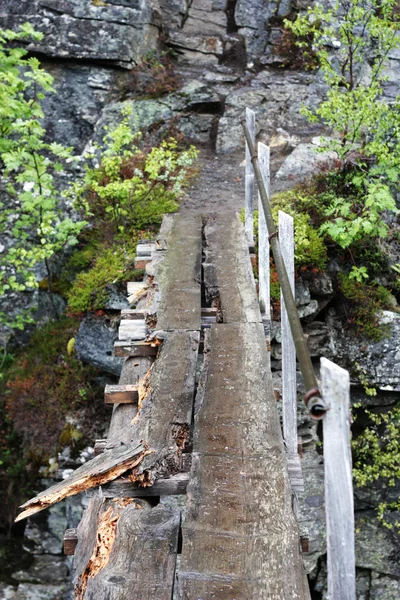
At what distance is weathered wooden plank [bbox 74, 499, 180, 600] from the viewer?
253 centimetres

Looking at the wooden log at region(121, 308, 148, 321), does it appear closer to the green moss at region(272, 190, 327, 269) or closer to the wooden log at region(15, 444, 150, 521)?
the wooden log at region(15, 444, 150, 521)

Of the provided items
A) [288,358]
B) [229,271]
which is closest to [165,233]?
[229,271]

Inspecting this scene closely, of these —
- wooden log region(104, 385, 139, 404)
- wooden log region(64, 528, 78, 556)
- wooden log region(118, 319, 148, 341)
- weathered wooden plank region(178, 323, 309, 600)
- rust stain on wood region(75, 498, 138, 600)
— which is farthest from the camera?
wooden log region(118, 319, 148, 341)

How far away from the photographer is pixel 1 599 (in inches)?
338

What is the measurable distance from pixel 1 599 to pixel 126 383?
19.9 ft

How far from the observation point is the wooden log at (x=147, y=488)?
3143mm

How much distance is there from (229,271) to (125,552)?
3780 mm

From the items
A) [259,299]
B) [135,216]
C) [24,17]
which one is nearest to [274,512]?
[259,299]

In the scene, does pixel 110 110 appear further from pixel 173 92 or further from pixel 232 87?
pixel 232 87

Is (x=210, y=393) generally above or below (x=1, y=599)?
above

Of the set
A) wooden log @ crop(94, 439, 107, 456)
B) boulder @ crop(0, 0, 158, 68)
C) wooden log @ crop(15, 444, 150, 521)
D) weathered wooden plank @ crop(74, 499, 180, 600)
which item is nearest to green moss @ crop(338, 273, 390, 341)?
wooden log @ crop(94, 439, 107, 456)

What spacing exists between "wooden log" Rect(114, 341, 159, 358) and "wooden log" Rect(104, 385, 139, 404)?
0.57 metres

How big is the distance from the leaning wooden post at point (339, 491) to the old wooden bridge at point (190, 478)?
0.55m

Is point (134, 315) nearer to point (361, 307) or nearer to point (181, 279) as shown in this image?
point (181, 279)
